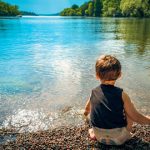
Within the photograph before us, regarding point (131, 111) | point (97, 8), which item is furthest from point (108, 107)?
point (97, 8)

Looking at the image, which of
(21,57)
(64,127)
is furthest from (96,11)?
(64,127)

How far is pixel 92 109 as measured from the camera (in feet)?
20.8

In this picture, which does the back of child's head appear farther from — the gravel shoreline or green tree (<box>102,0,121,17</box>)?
green tree (<box>102,0,121,17</box>)

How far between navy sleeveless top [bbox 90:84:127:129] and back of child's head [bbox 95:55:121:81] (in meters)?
0.23

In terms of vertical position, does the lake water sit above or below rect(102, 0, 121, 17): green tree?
above

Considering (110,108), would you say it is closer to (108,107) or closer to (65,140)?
(108,107)

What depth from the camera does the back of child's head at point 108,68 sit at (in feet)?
19.1

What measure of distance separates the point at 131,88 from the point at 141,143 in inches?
225

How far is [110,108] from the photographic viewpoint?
19.9 feet

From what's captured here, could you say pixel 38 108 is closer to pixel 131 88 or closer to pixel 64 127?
pixel 64 127

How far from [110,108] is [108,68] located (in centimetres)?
81

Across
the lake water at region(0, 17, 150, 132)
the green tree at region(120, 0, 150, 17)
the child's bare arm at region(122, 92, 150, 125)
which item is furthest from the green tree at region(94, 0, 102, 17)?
the child's bare arm at region(122, 92, 150, 125)

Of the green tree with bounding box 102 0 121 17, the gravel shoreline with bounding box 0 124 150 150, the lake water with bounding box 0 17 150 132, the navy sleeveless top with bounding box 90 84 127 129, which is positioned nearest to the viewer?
the navy sleeveless top with bounding box 90 84 127 129

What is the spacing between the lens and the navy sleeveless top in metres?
6.00
